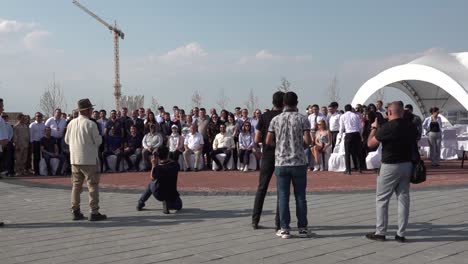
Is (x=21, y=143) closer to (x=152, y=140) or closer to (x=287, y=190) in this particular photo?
(x=152, y=140)

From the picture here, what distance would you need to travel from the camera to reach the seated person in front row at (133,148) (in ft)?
49.4

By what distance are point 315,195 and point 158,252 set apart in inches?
174

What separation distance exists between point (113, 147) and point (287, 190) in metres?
10.1

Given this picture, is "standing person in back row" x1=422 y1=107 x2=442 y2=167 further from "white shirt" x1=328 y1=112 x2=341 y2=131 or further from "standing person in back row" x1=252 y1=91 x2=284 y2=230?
"standing person in back row" x1=252 y1=91 x2=284 y2=230

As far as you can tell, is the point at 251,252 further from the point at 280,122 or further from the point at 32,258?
the point at 32,258

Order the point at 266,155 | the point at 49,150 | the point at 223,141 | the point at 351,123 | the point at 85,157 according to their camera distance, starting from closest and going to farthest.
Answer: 1. the point at 266,155
2. the point at 85,157
3. the point at 351,123
4. the point at 49,150
5. the point at 223,141

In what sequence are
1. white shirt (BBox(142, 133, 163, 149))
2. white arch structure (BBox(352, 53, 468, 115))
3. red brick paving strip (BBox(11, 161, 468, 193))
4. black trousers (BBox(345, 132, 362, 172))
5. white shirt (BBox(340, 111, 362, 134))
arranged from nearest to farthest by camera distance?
1. red brick paving strip (BBox(11, 161, 468, 193))
2. white shirt (BBox(340, 111, 362, 134))
3. black trousers (BBox(345, 132, 362, 172))
4. white shirt (BBox(142, 133, 163, 149))
5. white arch structure (BBox(352, 53, 468, 115))

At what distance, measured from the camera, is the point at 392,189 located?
19.4ft

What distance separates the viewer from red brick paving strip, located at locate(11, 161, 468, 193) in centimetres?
1049

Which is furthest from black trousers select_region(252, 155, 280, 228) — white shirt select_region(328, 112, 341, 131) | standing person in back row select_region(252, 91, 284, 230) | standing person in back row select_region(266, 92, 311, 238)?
white shirt select_region(328, 112, 341, 131)

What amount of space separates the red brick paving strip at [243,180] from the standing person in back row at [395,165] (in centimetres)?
395

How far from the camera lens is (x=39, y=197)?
9.88 metres

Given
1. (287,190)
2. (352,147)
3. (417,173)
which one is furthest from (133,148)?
(417,173)

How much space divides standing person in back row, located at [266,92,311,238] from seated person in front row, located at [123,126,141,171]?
9.55 meters
